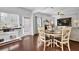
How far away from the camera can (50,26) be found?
271 centimetres

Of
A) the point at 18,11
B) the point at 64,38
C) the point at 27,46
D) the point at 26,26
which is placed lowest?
the point at 27,46

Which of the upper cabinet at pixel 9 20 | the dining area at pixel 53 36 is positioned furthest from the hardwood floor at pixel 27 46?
the upper cabinet at pixel 9 20

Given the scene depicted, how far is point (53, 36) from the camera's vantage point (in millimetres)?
2744

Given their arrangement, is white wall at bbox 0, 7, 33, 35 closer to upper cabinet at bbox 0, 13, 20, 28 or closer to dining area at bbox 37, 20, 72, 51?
upper cabinet at bbox 0, 13, 20, 28

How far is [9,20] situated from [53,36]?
4.90 feet

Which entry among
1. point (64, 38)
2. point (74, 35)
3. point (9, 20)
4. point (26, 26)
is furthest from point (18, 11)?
point (74, 35)

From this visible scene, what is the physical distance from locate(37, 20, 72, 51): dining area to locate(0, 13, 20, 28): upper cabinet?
0.79m

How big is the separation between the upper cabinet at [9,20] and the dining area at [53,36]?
2.60 feet

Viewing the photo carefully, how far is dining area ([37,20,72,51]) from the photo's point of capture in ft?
8.73

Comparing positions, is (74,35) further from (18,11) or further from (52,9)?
(18,11)

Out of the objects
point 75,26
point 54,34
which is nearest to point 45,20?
point 54,34

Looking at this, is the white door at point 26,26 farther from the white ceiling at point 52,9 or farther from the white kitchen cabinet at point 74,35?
the white kitchen cabinet at point 74,35
